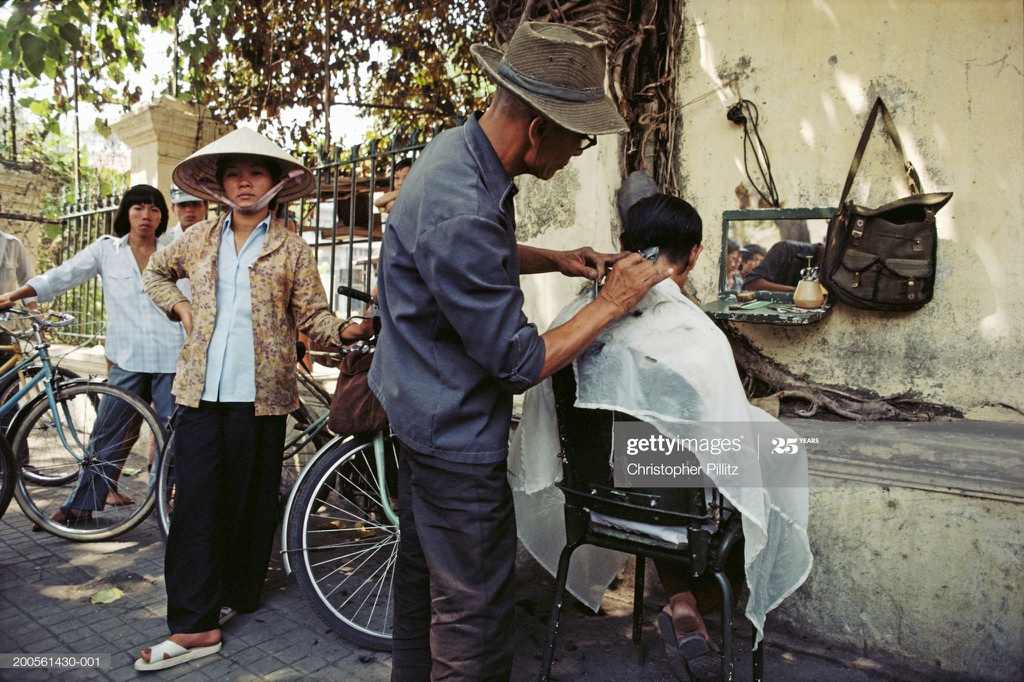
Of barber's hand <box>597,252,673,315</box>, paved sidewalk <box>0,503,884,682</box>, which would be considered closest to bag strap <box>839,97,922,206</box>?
barber's hand <box>597,252,673,315</box>

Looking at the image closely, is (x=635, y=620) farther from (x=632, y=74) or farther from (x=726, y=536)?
(x=632, y=74)

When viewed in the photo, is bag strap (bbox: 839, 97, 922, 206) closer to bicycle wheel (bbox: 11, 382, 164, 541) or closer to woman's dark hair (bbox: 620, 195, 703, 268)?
woman's dark hair (bbox: 620, 195, 703, 268)

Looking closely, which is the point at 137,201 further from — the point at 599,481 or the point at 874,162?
the point at 874,162

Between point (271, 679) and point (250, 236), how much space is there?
1.78 metres

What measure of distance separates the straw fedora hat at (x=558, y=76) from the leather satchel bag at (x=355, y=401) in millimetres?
1387

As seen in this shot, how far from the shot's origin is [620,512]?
7.19ft

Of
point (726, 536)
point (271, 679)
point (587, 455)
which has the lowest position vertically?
point (271, 679)

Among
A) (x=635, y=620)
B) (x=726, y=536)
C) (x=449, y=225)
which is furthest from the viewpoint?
(x=635, y=620)

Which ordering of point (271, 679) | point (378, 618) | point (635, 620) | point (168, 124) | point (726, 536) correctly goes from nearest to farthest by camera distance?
point (726, 536) → point (271, 679) → point (635, 620) → point (378, 618) → point (168, 124)

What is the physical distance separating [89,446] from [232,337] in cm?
186

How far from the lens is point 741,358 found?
375 cm

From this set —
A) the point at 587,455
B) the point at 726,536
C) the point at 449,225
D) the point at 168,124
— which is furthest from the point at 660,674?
the point at 168,124

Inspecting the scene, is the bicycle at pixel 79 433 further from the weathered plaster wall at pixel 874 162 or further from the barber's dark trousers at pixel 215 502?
the weathered plaster wall at pixel 874 162

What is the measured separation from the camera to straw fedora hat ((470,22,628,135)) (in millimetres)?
1760
